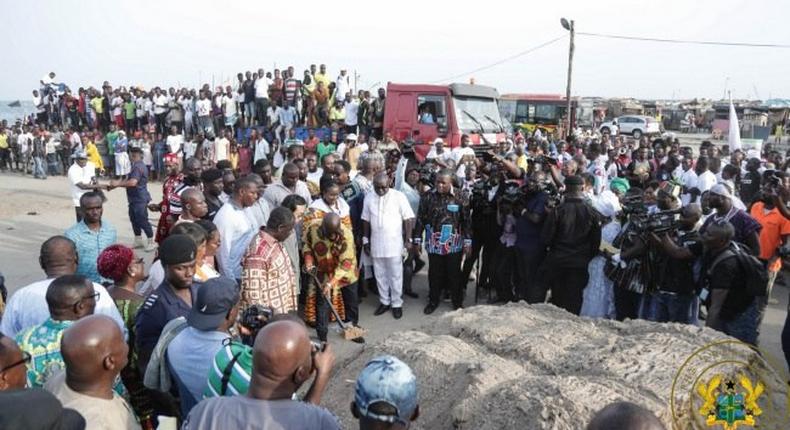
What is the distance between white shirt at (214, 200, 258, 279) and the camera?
4953 mm

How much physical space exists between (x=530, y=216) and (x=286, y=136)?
9.24 m

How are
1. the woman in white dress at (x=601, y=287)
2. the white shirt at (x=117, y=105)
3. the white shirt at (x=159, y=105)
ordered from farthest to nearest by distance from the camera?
1. the white shirt at (x=117, y=105)
2. the white shirt at (x=159, y=105)
3. the woman in white dress at (x=601, y=287)

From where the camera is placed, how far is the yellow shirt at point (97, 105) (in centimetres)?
1822

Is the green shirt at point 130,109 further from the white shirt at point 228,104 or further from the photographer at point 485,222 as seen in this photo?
the photographer at point 485,222

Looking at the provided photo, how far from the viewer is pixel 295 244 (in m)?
5.14

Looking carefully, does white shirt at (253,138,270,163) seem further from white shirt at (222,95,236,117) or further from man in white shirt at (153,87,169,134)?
man in white shirt at (153,87,169,134)

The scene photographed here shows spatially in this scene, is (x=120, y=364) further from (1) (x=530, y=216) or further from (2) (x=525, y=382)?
(1) (x=530, y=216)

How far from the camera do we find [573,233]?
17.1 feet

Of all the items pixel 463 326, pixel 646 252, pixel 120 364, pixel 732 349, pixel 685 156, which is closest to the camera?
pixel 120 364

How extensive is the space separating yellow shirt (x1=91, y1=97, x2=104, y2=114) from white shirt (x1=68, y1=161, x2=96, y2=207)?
1119 centimetres

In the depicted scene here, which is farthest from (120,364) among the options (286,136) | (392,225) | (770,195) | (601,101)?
(601,101)

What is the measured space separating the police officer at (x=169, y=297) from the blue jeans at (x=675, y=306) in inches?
148

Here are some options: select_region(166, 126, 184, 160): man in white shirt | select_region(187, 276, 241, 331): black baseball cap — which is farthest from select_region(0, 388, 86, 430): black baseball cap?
select_region(166, 126, 184, 160): man in white shirt

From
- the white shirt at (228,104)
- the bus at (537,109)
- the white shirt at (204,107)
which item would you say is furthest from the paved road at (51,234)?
the bus at (537,109)
